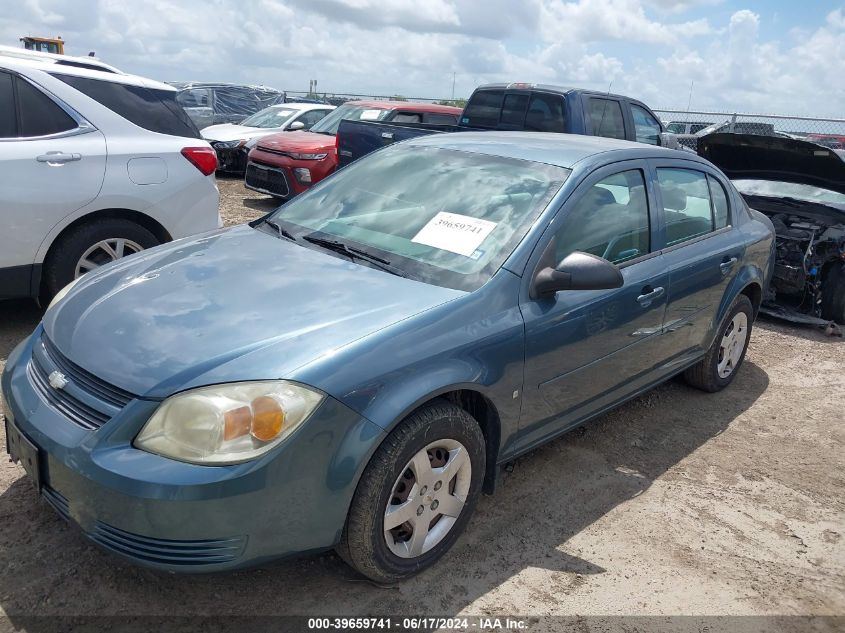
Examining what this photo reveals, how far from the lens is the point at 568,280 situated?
294cm

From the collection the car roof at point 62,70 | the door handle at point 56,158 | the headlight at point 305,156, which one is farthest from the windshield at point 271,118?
the door handle at point 56,158

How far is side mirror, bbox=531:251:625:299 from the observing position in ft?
9.61

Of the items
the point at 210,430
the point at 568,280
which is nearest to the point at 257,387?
the point at 210,430

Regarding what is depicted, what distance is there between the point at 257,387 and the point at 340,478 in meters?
0.41

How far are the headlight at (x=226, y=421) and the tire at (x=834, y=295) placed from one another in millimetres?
6236

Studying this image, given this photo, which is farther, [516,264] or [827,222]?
[827,222]

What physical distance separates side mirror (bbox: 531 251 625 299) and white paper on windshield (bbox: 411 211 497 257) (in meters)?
0.32

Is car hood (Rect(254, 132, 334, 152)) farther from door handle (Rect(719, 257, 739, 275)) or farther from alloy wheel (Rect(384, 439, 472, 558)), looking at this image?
alloy wheel (Rect(384, 439, 472, 558))

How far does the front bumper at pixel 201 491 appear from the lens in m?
2.16

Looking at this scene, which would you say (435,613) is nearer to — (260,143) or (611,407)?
(611,407)

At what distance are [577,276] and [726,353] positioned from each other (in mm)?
2499

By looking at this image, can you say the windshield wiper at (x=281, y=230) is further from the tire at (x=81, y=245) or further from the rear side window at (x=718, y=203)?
the rear side window at (x=718, y=203)

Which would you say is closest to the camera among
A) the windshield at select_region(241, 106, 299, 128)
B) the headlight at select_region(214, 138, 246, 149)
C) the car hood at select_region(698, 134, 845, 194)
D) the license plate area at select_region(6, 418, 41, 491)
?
the license plate area at select_region(6, 418, 41, 491)

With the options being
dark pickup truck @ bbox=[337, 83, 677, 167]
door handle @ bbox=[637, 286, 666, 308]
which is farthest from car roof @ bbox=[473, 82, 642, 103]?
door handle @ bbox=[637, 286, 666, 308]
